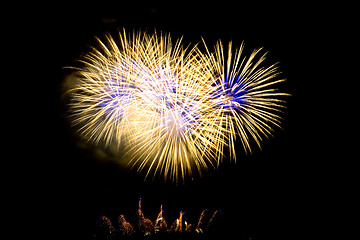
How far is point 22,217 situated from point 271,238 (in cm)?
1375

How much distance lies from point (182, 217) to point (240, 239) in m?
9.31

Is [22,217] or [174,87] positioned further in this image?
[22,217]

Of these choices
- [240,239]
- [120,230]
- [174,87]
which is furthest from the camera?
[120,230]

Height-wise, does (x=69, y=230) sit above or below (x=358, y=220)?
below

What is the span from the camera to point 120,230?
15156 mm

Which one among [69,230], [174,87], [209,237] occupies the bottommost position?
[69,230]

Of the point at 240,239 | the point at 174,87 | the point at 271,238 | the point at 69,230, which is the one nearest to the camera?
the point at 174,87

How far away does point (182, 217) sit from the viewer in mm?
19391

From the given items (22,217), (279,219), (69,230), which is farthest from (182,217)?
(22,217)

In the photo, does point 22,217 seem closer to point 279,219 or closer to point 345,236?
point 279,219

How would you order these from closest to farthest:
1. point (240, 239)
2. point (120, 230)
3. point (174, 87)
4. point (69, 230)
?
point (174, 87), point (240, 239), point (120, 230), point (69, 230)

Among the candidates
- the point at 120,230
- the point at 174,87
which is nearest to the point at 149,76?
the point at 174,87

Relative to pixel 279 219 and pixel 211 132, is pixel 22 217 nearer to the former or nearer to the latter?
pixel 211 132

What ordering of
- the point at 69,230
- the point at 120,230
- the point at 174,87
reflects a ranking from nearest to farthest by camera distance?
1. the point at 174,87
2. the point at 120,230
3. the point at 69,230
